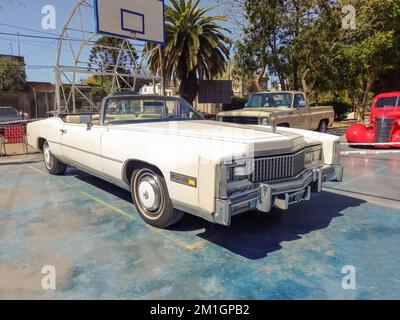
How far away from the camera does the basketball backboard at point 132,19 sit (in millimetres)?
11961

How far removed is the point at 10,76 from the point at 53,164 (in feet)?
109

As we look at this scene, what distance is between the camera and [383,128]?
970 centimetres

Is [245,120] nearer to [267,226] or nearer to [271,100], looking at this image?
[271,100]

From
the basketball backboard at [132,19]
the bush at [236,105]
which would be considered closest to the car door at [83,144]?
the basketball backboard at [132,19]

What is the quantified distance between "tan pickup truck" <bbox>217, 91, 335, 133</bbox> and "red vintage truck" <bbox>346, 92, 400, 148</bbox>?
1.44 m

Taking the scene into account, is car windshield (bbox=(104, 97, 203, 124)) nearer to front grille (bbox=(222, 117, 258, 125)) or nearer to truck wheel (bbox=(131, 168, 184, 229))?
truck wheel (bbox=(131, 168, 184, 229))

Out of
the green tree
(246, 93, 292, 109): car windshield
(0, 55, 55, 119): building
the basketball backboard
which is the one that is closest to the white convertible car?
(246, 93, 292, 109): car windshield

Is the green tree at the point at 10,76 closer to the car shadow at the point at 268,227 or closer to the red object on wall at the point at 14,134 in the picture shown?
the red object on wall at the point at 14,134

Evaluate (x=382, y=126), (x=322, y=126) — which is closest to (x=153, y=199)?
(x=382, y=126)

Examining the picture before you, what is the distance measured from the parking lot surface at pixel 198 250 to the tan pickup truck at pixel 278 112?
3.72 m

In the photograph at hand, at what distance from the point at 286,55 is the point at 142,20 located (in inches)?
285

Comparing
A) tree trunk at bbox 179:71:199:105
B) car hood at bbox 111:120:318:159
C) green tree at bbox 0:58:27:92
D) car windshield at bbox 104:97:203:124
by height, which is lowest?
car hood at bbox 111:120:318:159

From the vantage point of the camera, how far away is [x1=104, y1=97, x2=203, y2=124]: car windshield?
16.1 ft
